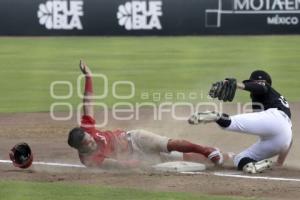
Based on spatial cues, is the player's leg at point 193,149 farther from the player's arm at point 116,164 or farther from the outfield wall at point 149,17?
the outfield wall at point 149,17

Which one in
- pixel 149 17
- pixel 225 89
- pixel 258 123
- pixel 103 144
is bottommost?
pixel 103 144

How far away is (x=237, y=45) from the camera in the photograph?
21.3 metres

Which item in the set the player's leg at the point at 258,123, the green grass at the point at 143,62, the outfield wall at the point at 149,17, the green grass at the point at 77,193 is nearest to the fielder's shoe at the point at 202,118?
the player's leg at the point at 258,123

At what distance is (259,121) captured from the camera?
686 cm

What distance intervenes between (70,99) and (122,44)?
9.21 meters

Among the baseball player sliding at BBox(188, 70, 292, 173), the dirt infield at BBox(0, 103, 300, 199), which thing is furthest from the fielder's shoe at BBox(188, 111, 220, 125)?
the dirt infield at BBox(0, 103, 300, 199)

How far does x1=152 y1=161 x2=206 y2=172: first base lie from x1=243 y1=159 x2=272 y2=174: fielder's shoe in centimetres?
41

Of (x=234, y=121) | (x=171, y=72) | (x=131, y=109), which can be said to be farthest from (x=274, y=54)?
(x=234, y=121)

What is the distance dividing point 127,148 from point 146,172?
0.38 meters

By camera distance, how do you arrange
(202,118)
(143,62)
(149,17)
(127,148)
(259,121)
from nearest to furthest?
(202,118) < (259,121) < (127,148) < (143,62) < (149,17)

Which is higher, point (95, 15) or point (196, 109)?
point (95, 15)

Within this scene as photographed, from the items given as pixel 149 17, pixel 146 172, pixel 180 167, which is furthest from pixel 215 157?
pixel 149 17

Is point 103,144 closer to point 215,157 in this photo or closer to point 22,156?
point 22,156

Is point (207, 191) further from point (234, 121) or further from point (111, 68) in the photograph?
point (111, 68)
